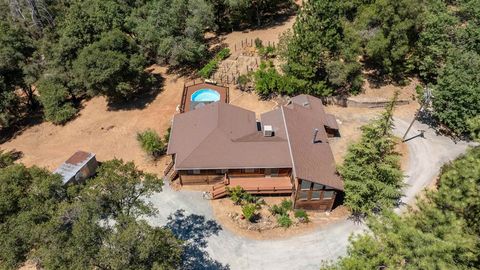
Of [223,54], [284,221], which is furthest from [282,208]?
[223,54]

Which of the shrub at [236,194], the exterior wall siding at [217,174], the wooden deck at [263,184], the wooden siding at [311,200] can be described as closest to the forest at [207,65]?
the wooden siding at [311,200]

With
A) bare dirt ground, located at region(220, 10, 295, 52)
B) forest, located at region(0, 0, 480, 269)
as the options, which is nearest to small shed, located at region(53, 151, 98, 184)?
forest, located at region(0, 0, 480, 269)

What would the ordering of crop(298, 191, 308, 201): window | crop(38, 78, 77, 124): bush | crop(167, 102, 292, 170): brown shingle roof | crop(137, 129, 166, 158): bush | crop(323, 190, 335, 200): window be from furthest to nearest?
1. crop(38, 78, 77, 124): bush
2. crop(137, 129, 166, 158): bush
3. crop(167, 102, 292, 170): brown shingle roof
4. crop(298, 191, 308, 201): window
5. crop(323, 190, 335, 200): window

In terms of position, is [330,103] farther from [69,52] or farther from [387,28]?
[69,52]

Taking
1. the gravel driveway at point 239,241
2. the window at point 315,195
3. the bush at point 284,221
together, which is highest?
the window at point 315,195

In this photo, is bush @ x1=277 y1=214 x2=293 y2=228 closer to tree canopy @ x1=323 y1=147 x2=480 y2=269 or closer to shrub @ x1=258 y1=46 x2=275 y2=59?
tree canopy @ x1=323 y1=147 x2=480 y2=269

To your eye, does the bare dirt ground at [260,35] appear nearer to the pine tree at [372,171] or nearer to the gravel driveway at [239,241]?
the gravel driveway at [239,241]

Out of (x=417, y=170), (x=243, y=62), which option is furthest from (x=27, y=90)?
(x=417, y=170)

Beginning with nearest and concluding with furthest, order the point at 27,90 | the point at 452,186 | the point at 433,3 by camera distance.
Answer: the point at 452,186, the point at 433,3, the point at 27,90
